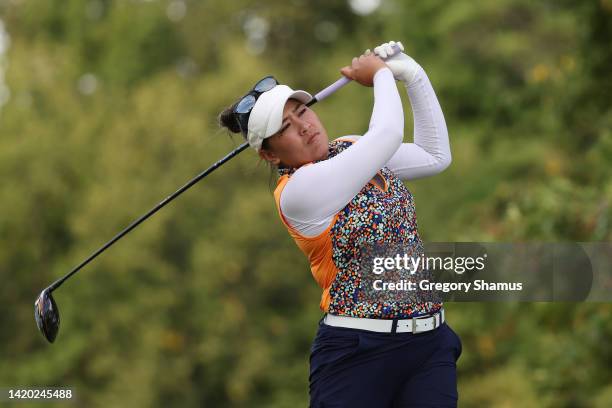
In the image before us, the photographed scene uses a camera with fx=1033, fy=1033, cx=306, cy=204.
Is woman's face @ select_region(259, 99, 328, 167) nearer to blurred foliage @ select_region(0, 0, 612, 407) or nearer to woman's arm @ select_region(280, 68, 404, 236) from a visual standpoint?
woman's arm @ select_region(280, 68, 404, 236)

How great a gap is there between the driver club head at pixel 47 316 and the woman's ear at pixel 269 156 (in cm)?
101

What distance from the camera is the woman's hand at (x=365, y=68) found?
9.13ft

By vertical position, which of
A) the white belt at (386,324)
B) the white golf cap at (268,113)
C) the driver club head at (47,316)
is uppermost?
the white golf cap at (268,113)

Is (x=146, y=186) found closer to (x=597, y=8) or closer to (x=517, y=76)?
(x=517, y=76)

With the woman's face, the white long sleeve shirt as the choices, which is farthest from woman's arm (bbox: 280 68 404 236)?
the woman's face

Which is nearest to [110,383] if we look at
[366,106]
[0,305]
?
[0,305]

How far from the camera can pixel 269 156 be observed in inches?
112

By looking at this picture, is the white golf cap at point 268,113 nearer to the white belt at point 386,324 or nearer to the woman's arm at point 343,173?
the woman's arm at point 343,173

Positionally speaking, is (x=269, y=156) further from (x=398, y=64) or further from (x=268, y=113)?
(x=398, y=64)

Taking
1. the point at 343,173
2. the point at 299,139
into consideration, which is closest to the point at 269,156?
the point at 299,139

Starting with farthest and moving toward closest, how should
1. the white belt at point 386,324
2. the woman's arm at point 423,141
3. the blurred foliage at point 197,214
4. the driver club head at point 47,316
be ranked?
the blurred foliage at point 197,214
the driver club head at point 47,316
the woman's arm at point 423,141
the white belt at point 386,324

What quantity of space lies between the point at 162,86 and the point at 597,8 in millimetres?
11435

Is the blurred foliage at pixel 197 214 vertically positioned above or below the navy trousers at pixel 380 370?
above

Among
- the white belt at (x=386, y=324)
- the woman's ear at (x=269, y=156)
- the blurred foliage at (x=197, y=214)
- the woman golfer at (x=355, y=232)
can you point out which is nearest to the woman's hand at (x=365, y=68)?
the woman golfer at (x=355, y=232)
